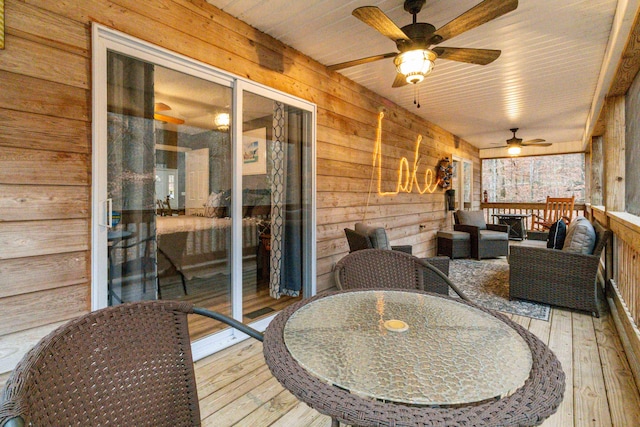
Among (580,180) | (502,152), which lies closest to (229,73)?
(502,152)

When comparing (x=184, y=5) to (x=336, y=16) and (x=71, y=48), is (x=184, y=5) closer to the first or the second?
(x=71, y=48)

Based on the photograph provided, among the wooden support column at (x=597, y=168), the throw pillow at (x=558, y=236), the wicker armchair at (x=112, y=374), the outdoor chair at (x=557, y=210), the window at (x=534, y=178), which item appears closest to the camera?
the wicker armchair at (x=112, y=374)

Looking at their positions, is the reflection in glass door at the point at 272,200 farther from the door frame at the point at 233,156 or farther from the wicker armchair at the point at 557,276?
the wicker armchair at the point at 557,276

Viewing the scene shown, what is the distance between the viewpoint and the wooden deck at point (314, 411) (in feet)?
5.48

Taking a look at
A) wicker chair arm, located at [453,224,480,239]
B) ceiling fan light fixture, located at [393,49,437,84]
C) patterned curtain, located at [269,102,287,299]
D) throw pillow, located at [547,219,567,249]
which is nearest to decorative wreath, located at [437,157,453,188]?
wicker chair arm, located at [453,224,480,239]

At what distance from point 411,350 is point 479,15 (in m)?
1.83

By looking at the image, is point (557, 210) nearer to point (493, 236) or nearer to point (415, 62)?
point (493, 236)

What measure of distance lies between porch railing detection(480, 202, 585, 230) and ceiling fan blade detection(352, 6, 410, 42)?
7.10 m

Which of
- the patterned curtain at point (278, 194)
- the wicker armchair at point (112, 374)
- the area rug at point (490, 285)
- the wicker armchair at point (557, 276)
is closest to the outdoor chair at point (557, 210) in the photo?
the area rug at point (490, 285)

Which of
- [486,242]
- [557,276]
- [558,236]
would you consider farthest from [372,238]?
[486,242]

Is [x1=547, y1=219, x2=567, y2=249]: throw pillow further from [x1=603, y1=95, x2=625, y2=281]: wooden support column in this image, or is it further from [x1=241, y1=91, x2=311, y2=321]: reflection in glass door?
[x1=241, y1=91, x2=311, y2=321]: reflection in glass door

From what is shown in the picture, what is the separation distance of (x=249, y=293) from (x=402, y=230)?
2721mm

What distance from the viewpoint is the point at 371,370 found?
2.87ft

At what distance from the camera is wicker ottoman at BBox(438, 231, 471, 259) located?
223 inches
